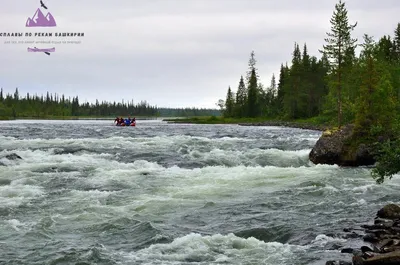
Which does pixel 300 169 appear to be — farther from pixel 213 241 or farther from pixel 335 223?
pixel 213 241

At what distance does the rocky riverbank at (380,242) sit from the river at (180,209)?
458 mm

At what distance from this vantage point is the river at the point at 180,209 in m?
11.3

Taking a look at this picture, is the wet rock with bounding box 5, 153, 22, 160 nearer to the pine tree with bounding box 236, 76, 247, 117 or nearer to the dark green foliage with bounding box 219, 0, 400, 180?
the dark green foliage with bounding box 219, 0, 400, 180

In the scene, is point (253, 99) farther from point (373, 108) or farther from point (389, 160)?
point (389, 160)

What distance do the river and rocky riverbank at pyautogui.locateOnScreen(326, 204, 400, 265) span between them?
46cm

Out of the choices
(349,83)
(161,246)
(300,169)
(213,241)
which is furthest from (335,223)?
(349,83)

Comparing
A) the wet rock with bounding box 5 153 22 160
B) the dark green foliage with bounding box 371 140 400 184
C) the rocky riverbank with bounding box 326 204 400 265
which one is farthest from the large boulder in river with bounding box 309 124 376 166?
the wet rock with bounding box 5 153 22 160

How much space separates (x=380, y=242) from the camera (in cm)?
1117

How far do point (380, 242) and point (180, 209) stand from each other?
6.71m

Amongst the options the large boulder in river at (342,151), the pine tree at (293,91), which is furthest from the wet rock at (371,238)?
the pine tree at (293,91)

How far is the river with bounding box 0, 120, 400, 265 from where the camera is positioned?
11.3 m

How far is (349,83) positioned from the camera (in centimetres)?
7294

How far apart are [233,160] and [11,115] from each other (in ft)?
569

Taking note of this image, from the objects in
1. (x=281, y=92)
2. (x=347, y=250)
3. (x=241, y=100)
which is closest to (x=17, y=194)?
(x=347, y=250)
